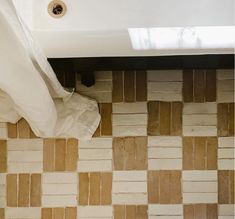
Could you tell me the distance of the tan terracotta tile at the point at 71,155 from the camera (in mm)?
1854

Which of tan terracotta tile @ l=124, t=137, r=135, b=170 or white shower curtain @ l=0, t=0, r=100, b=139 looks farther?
tan terracotta tile @ l=124, t=137, r=135, b=170

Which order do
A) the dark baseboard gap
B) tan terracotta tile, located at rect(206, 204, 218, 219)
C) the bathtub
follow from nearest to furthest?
the bathtub, the dark baseboard gap, tan terracotta tile, located at rect(206, 204, 218, 219)

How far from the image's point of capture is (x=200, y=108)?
72.7 inches

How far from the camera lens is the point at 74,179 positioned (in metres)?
1.85

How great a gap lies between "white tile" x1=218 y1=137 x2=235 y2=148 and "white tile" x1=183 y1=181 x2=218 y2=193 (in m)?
0.18

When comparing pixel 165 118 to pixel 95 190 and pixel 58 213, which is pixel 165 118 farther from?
pixel 58 213

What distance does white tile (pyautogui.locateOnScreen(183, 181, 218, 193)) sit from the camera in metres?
1.83

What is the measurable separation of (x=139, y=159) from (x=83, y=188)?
0.98 feet

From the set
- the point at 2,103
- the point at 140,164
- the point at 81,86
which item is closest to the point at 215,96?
the point at 140,164

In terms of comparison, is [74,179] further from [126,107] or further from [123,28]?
[123,28]

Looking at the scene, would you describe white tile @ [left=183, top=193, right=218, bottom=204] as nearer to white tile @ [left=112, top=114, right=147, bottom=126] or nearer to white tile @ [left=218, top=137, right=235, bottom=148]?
white tile @ [left=218, top=137, right=235, bottom=148]

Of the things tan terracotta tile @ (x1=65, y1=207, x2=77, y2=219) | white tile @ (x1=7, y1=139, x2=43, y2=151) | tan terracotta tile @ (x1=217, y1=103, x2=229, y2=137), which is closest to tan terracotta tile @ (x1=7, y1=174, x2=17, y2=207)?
white tile @ (x1=7, y1=139, x2=43, y2=151)

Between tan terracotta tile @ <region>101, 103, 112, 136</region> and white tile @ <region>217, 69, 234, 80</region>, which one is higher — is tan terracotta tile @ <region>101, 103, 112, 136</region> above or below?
below

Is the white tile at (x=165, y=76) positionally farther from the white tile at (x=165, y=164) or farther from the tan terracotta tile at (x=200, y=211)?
the tan terracotta tile at (x=200, y=211)
